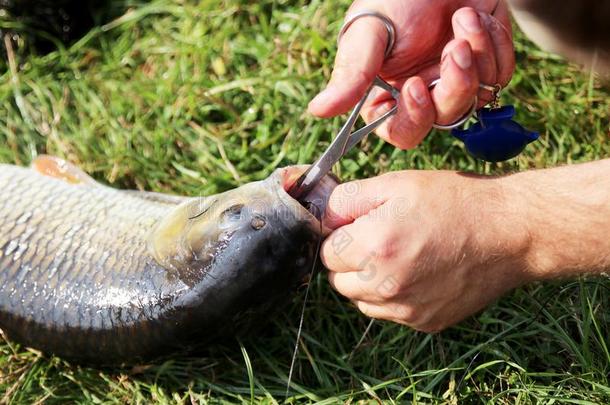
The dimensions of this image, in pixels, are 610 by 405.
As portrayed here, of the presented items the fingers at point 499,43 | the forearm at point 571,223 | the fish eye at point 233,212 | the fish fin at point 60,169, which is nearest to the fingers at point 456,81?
the fingers at point 499,43

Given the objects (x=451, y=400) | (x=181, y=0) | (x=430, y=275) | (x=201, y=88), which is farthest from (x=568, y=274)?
(x=181, y=0)

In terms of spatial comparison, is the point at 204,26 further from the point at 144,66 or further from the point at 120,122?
the point at 120,122

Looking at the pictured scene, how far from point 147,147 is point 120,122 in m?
0.25

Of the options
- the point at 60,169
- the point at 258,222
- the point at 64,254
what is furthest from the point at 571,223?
the point at 60,169

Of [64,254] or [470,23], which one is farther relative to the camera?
[64,254]

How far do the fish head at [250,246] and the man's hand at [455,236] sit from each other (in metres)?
0.09

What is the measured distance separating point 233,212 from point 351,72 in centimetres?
59

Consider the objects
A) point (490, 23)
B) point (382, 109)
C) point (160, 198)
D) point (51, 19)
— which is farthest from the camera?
point (51, 19)

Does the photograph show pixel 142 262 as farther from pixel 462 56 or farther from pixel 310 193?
pixel 462 56

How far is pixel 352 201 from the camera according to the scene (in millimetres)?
2391

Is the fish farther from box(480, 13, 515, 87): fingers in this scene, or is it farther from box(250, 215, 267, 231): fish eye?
box(480, 13, 515, 87): fingers

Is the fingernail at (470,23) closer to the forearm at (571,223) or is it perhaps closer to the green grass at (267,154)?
the forearm at (571,223)

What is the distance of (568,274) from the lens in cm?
243

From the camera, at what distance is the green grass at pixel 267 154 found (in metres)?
2.83
